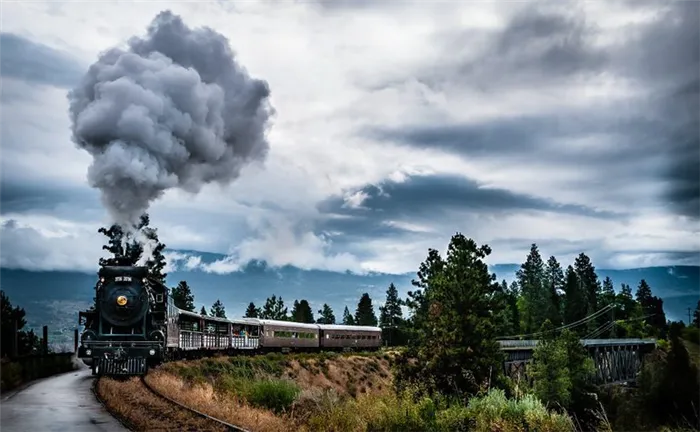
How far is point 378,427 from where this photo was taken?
48.9 feet

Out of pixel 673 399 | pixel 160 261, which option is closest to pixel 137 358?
pixel 673 399

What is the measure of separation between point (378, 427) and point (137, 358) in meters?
17.7

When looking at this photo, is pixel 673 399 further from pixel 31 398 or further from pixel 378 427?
pixel 31 398

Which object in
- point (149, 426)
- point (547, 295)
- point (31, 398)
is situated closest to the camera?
point (149, 426)

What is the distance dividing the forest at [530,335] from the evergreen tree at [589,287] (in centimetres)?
23

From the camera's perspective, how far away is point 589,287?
157 meters

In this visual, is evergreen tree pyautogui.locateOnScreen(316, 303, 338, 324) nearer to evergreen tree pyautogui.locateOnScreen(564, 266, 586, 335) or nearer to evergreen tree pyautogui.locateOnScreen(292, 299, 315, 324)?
evergreen tree pyautogui.locateOnScreen(292, 299, 315, 324)

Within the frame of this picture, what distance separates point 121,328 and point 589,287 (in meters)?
142

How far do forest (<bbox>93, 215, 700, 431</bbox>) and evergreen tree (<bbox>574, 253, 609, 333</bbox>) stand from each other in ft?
0.75

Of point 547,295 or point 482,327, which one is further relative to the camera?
point 547,295

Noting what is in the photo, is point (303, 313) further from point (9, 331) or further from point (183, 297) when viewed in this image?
point (9, 331)

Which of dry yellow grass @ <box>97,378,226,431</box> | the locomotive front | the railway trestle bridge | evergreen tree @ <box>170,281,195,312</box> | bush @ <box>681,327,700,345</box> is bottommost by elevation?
the railway trestle bridge

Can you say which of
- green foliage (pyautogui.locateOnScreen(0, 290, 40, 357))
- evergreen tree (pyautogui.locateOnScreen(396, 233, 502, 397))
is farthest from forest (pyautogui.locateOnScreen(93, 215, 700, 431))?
green foliage (pyautogui.locateOnScreen(0, 290, 40, 357))

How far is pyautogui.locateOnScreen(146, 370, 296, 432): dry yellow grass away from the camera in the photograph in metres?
16.4
